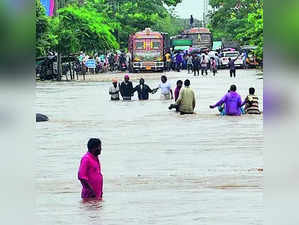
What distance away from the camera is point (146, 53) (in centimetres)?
6544

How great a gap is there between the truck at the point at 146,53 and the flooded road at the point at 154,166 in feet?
117

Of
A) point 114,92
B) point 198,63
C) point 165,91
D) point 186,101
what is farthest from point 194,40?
point 186,101

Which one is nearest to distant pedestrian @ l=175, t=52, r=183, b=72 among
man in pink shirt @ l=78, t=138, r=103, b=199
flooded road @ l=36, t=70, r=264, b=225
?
flooded road @ l=36, t=70, r=264, b=225

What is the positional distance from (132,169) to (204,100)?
61.1ft

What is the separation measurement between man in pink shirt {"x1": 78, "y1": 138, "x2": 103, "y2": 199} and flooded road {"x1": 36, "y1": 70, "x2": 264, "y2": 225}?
224 mm

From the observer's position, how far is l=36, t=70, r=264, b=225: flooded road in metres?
9.72

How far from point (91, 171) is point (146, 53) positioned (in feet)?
181

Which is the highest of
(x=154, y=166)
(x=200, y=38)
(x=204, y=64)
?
(x=200, y=38)

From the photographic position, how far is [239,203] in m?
10.3

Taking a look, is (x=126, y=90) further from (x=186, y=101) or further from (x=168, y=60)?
(x=168, y=60)

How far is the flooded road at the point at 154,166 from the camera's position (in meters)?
9.72
